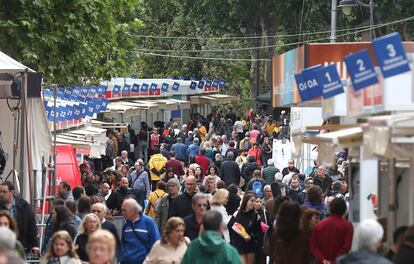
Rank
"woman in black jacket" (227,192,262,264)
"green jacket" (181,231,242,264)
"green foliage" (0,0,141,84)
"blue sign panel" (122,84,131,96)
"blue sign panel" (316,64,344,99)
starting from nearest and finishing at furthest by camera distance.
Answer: "green jacket" (181,231,242,264)
"blue sign panel" (316,64,344,99)
"woman in black jacket" (227,192,262,264)
"green foliage" (0,0,141,84)
"blue sign panel" (122,84,131,96)

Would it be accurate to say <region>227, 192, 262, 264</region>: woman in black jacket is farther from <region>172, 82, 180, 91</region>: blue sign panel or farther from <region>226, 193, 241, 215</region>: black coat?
<region>172, 82, 180, 91</region>: blue sign panel

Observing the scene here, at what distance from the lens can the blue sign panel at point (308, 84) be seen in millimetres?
15902

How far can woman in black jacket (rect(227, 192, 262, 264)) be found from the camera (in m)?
19.3

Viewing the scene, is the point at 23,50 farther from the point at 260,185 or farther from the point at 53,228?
the point at 53,228

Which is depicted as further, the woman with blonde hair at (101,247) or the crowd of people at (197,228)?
the crowd of people at (197,228)

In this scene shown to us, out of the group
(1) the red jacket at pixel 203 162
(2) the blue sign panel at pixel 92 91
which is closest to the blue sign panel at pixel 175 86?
(2) the blue sign panel at pixel 92 91

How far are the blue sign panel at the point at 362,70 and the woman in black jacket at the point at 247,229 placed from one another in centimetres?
574

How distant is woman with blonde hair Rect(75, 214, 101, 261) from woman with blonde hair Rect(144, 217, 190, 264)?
37.4 inches

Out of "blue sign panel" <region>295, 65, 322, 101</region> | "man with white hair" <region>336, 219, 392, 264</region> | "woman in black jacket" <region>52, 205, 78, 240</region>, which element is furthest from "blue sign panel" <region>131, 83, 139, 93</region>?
"man with white hair" <region>336, 219, 392, 264</region>

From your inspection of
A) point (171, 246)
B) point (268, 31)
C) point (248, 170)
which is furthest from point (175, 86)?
point (171, 246)

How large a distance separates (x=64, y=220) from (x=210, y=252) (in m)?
3.44

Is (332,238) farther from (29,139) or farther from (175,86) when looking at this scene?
(175,86)

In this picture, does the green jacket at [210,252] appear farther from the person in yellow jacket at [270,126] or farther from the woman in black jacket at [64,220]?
the person in yellow jacket at [270,126]

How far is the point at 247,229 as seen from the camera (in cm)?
1930
